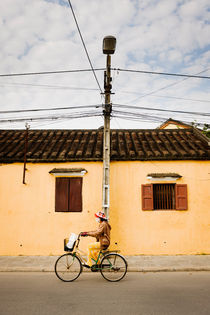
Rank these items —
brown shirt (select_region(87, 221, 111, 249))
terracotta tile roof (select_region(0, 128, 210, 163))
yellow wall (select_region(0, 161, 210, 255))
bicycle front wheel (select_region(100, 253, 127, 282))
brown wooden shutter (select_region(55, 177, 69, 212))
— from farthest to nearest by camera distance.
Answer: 1. terracotta tile roof (select_region(0, 128, 210, 163))
2. brown wooden shutter (select_region(55, 177, 69, 212))
3. yellow wall (select_region(0, 161, 210, 255))
4. brown shirt (select_region(87, 221, 111, 249))
5. bicycle front wheel (select_region(100, 253, 127, 282))

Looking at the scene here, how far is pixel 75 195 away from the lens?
384 inches

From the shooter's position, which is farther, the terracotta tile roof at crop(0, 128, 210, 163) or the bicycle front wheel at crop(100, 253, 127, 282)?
the terracotta tile roof at crop(0, 128, 210, 163)

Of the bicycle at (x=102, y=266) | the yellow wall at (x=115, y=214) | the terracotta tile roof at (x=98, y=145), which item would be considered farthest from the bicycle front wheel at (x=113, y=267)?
the terracotta tile roof at (x=98, y=145)

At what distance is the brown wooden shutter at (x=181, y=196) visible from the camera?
9.62 metres

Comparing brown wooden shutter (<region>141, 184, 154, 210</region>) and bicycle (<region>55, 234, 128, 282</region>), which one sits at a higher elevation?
brown wooden shutter (<region>141, 184, 154, 210</region>)

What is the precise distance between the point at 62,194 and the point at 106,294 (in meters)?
4.99

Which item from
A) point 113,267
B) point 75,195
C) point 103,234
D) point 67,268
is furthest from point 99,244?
point 75,195

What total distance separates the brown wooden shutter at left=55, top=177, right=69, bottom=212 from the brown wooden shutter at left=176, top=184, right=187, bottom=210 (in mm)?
4406

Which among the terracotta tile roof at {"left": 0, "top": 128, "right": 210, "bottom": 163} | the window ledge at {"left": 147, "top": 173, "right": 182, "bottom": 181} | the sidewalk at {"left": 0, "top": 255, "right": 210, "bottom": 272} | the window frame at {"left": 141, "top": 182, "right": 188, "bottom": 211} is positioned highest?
the terracotta tile roof at {"left": 0, "top": 128, "right": 210, "bottom": 163}

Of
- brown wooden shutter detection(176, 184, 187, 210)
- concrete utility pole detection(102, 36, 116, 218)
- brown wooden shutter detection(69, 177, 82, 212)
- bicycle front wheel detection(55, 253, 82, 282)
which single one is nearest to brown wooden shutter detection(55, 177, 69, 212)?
brown wooden shutter detection(69, 177, 82, 212)

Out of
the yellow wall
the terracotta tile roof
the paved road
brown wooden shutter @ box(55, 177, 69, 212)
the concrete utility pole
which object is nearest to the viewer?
the paved road

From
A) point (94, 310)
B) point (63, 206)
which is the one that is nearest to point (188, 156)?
point (63, 206)

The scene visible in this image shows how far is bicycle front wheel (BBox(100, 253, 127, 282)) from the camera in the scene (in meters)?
6.34

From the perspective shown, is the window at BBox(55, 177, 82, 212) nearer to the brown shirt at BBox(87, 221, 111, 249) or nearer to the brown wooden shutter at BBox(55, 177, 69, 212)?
the brown wooden shutter at BBox(55, 177, 69, 212)
